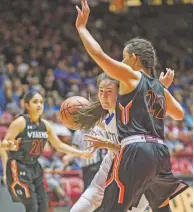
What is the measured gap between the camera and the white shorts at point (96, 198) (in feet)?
15.7

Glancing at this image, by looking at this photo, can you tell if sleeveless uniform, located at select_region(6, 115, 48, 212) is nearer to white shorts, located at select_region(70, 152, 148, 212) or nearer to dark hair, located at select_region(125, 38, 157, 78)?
white shorts, located at select_region(70, 152, 148, 212)

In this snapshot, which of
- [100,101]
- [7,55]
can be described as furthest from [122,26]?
[100,101]

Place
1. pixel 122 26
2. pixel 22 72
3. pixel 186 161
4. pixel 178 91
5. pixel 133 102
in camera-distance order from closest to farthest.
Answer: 1. pixel 133 102
2. pixel 186 161
3. pixel 22 72
4. pixel 178 91
5. pixel 122 26

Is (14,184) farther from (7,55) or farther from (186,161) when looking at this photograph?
(7,55)

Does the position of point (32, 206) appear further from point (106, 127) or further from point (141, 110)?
point (141, 110)

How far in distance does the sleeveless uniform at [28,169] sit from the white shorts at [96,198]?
134cm

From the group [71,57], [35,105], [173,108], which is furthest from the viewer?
[71,57]

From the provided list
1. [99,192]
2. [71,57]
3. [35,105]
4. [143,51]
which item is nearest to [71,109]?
[99,192]

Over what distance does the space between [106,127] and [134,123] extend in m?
1.05

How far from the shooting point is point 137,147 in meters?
4.10

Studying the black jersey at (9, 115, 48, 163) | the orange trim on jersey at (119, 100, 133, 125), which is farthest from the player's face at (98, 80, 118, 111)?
the black jersey at (9, 115, 48, 163)

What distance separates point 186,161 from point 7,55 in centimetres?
573

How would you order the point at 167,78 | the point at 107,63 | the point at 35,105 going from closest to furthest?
the point at 107,63, the point at 167,78, the point at 35,105

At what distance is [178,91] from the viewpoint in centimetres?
1551
